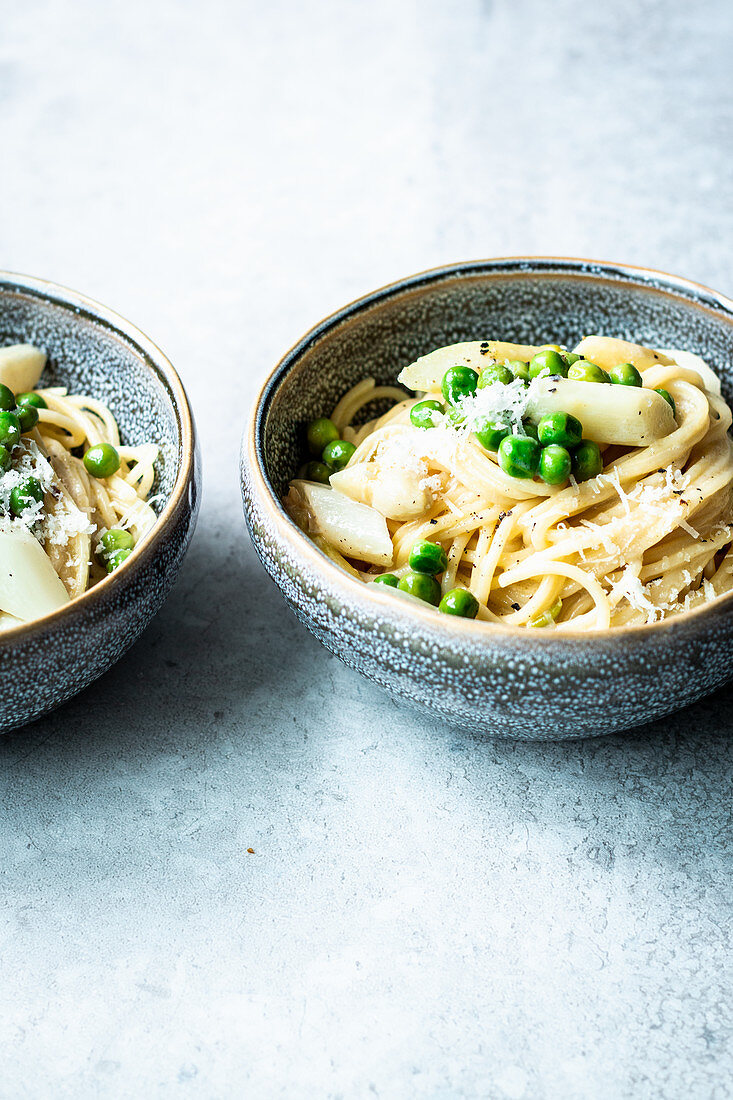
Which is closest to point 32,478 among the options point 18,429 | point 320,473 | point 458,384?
point 18,429

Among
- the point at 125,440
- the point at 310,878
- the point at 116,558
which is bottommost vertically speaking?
the point at 310,878

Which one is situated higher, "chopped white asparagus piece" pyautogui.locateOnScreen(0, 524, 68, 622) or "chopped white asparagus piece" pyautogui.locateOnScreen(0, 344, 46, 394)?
"chopped white asparagus piece" pyautogui.locateOnScreen(0, 344, 46, 394)

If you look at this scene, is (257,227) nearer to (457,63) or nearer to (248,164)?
(248,164)

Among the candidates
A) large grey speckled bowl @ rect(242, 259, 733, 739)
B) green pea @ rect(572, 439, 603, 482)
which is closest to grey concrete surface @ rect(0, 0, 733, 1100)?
large grey speckled bowl @ rect(242, 259, 733, 739)

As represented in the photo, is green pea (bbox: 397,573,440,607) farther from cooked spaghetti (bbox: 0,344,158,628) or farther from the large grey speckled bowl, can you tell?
cooked spaghetti (bbox: 0,344,158,628)

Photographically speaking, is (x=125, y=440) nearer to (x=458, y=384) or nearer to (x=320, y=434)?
(x=320, y=434)

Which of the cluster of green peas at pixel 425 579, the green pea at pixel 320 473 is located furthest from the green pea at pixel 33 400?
the cluster of green peas at pixel 425 579
